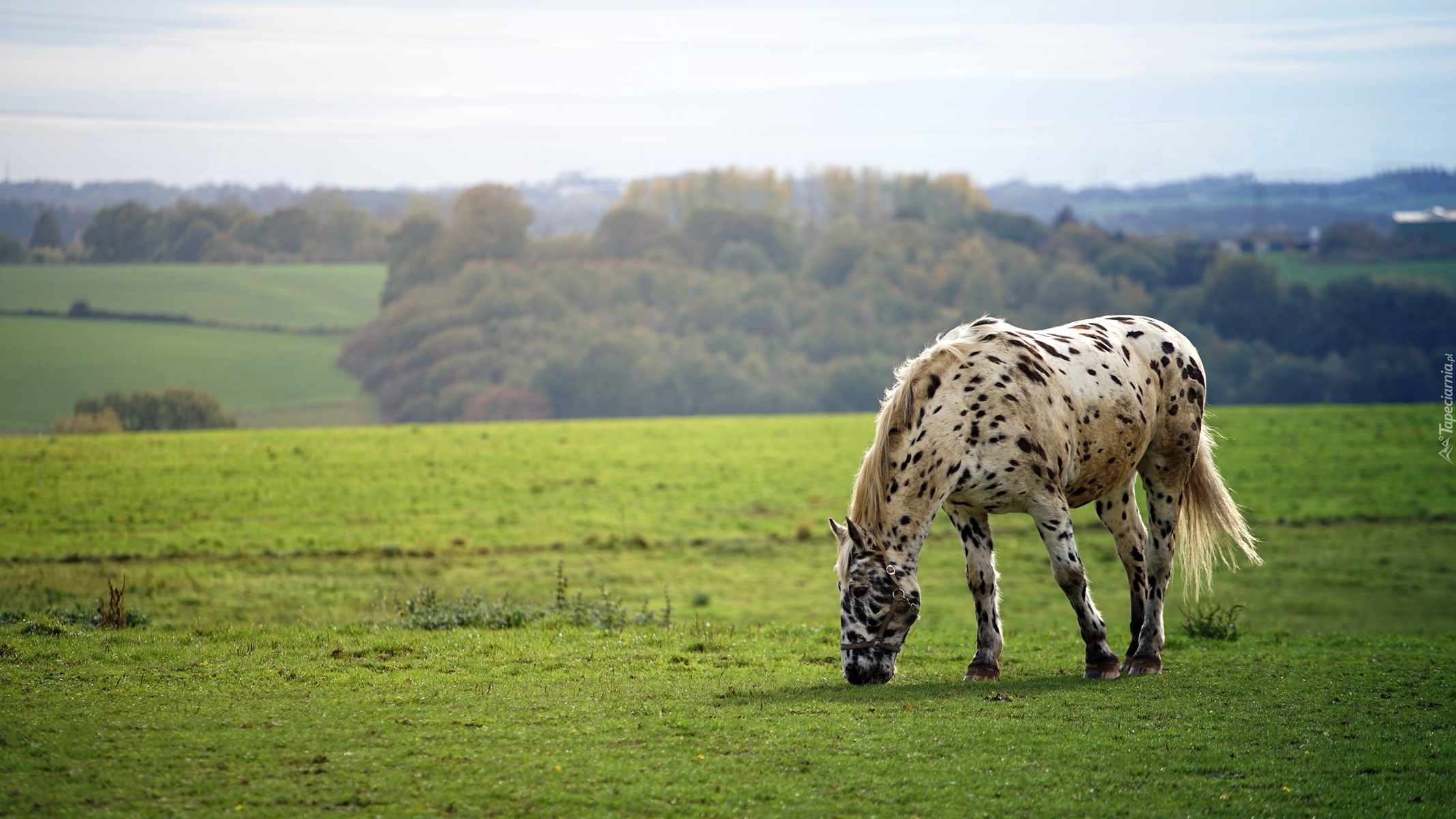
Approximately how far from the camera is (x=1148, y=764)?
6691 mm

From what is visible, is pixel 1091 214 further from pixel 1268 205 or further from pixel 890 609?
pixel 890 609

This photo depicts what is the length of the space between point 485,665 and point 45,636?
3.93 meters

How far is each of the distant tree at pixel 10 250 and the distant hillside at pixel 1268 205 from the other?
402 ft

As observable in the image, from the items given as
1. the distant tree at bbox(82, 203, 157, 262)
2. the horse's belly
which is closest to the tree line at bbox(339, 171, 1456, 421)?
the distant tree at bbox(82, 203, 157, 262)

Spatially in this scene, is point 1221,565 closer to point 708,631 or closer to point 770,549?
point 770,549

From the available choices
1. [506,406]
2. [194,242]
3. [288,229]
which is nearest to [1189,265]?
[506,406]

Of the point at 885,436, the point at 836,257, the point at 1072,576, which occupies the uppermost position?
the point at 836,257

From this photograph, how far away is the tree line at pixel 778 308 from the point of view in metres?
106

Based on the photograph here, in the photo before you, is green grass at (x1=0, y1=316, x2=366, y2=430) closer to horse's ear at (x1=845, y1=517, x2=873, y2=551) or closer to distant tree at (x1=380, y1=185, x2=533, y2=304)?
distant tree at (x1=380, y1=185, x2=533, y2=304)

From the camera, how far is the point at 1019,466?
8719 millimetres

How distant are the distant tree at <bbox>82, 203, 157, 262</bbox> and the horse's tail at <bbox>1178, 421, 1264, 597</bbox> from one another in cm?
13202

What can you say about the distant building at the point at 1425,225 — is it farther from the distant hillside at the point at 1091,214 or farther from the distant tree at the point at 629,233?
the distant tree at the point at 629,233

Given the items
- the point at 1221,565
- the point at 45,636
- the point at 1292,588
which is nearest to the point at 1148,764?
the point at 45,636

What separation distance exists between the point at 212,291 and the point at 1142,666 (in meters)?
131
